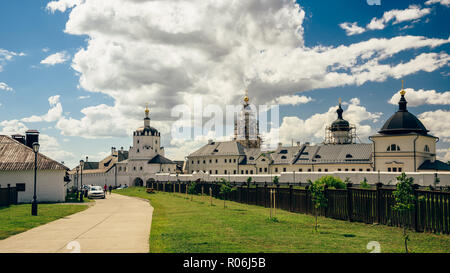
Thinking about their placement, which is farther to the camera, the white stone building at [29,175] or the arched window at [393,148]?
the arched window at [393,148]

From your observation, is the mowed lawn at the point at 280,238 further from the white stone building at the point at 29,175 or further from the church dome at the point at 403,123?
the church dome at the point at 403,123

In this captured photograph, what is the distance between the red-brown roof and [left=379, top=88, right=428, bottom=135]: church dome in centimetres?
4446

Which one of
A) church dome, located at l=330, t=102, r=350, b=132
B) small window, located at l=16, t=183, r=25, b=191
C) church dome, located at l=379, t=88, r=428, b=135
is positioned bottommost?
small window, located at l=16, t=183, r=25, b=191

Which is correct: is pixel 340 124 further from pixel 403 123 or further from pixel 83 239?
pixel 83 239

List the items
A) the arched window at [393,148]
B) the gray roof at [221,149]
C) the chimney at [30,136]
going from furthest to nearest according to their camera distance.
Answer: the gray roof at [221,149] < the arched window at [393,148] < the chimney at [30,136]

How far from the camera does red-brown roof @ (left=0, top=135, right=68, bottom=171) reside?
2958 centimetres

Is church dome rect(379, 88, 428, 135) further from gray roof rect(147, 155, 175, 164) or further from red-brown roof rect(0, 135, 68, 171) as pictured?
gray roof rect(147, 155, 175, 164)

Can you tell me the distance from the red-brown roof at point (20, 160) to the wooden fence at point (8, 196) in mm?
2214

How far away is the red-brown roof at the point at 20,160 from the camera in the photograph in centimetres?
2958

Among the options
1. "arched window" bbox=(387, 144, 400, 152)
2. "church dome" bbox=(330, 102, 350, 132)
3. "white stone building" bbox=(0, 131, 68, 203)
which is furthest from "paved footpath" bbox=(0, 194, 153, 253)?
"church dome" bbox=(330, 102, 350, 132)

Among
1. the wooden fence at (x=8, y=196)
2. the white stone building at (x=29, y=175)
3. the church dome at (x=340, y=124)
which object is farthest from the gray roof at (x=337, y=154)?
the wooden fence at (x=8, y=196)

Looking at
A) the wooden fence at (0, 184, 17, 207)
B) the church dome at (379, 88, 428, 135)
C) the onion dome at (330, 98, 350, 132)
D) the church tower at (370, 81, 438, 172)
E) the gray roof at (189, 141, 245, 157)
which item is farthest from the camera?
the gray roof at (189, 141, 245, 157)

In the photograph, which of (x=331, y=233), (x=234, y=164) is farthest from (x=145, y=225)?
(x=234, y=164)
